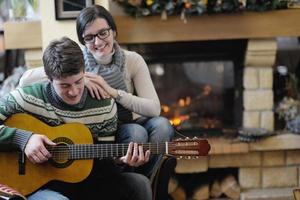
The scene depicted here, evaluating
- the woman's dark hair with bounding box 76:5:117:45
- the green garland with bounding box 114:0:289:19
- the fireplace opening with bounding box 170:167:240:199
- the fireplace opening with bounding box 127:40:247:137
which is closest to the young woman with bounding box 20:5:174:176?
the woman's dark hair with bounding box 76:5:117:45

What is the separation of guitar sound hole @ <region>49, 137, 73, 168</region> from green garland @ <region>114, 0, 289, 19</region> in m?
1.17

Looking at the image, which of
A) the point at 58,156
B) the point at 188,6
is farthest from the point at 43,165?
the point at 188,6

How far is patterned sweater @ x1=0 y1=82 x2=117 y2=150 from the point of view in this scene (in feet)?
6.26

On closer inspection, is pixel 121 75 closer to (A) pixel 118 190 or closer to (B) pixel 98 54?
(B) pixel 98 54

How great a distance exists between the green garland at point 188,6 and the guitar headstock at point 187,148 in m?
1.07

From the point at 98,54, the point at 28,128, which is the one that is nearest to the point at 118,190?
the point at 28,128

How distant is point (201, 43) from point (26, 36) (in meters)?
1.05

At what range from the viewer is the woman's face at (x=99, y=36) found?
2.19m

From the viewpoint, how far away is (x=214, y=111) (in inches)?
133

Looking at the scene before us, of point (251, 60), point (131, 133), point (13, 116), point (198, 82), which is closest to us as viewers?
point (13, 116)

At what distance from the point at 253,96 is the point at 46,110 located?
151 cm

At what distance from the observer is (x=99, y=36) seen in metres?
2.20

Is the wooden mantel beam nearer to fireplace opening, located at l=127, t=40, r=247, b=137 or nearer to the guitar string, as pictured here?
fireplace opening, located at l=127, t=40, r=247, b=137

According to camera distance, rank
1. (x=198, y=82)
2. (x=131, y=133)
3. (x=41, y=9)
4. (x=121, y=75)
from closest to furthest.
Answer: (x=131, y=133), (x=121, y=75), (x=41, y=9), (x=198, y=82)
